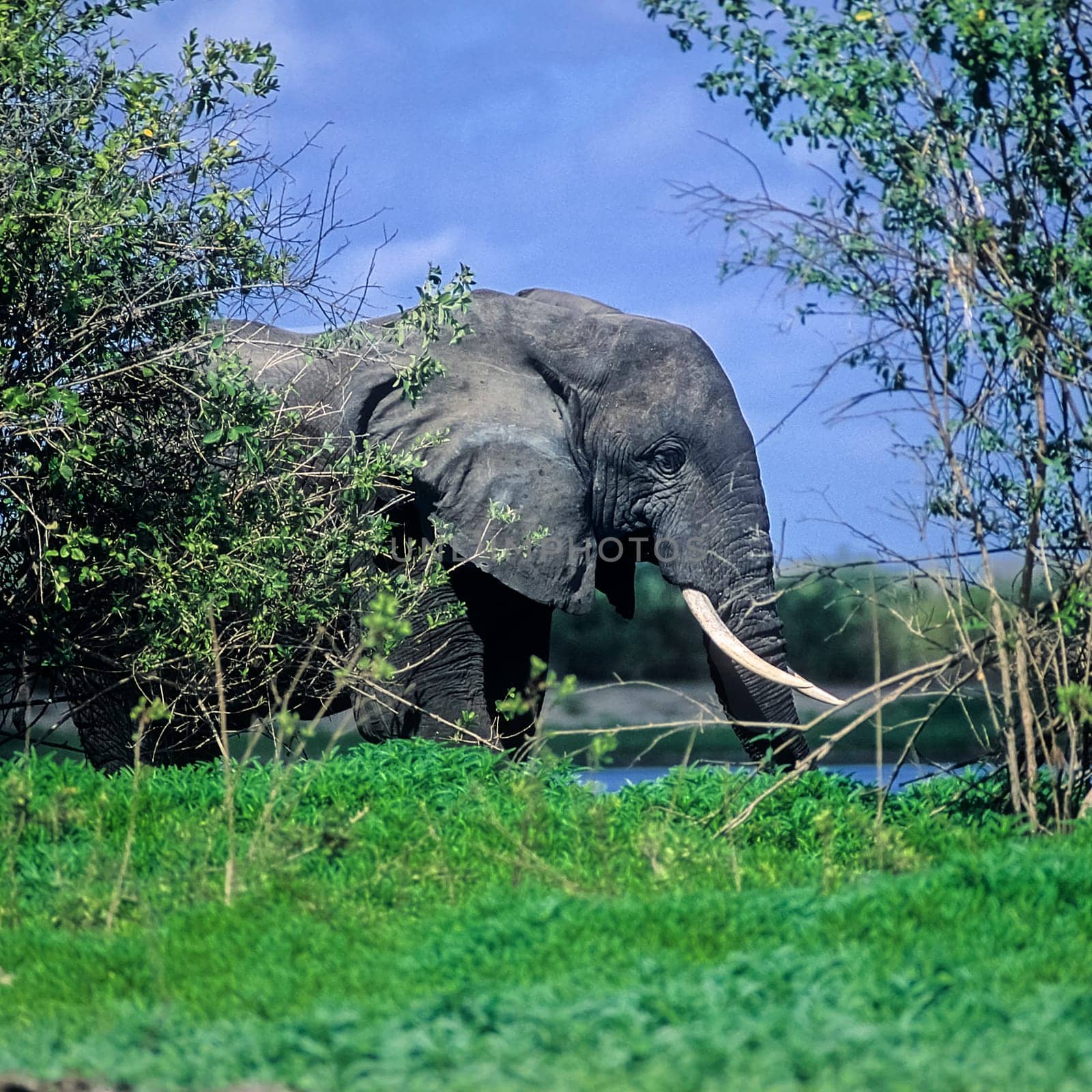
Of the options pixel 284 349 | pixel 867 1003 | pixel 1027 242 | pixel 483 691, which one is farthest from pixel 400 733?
pixel 867 1003

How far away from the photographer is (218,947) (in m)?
5.29

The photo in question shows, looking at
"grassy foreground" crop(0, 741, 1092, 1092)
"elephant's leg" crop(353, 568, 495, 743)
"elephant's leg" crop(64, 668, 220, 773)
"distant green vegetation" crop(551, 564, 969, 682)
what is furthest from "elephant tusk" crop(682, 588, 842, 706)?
"distant green vegetation" crop(551, 564, 969, 682)

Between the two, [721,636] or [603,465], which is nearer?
[721,636]

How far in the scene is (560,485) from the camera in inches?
434

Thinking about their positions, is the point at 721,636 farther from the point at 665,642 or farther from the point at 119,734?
the point at 665,642

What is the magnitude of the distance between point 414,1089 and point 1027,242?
518cm

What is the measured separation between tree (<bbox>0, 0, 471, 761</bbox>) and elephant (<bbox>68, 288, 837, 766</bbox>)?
799mm

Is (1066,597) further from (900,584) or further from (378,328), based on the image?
(378,328)

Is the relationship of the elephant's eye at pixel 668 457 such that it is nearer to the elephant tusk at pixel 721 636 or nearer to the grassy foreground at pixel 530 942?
the elephant tusk at pixel 721 636

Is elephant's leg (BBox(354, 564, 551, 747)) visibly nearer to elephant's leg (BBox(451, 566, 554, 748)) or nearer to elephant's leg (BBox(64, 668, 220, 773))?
elephant's leg (BBox(451, 566, 554, 748))

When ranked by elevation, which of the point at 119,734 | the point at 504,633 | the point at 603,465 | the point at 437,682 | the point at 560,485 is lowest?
the point at 119,734

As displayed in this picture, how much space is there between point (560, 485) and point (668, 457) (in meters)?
0.92

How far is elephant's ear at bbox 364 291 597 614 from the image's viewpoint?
10953 mm

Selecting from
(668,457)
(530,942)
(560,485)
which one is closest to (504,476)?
(560,485)
